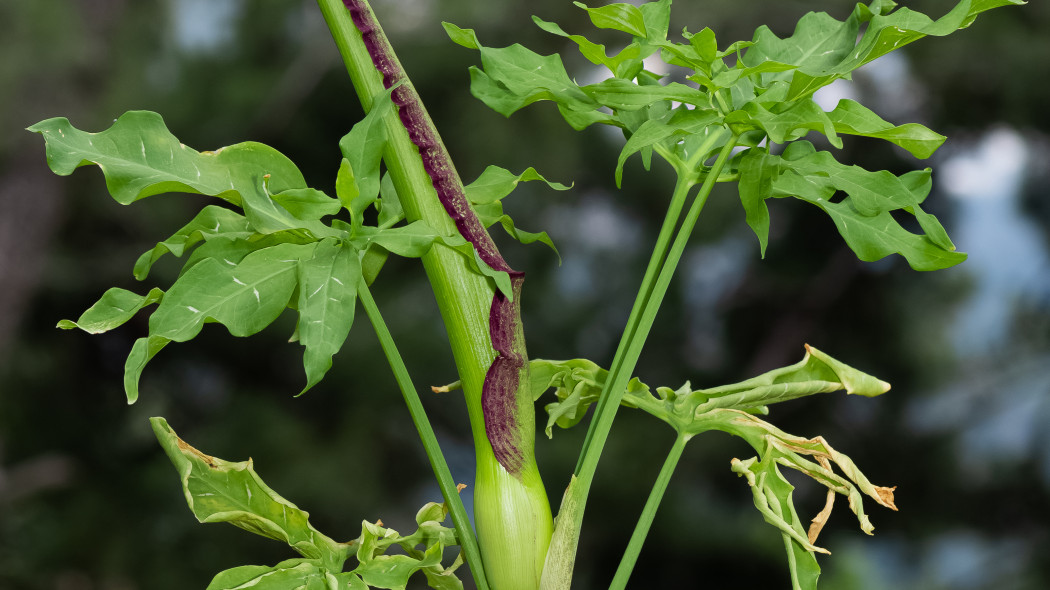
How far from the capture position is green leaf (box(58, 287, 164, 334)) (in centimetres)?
35

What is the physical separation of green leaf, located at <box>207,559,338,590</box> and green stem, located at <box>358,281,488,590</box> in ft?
0.20

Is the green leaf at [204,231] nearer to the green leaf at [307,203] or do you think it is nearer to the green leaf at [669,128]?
Answer: the green leaf at [307,203]

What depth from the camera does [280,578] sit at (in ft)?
1.22

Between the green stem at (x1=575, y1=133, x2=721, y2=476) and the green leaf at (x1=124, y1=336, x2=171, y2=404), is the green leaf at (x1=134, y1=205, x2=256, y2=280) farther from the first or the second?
the green stem at (x1=575, y1=133, x2=721, y2=476)

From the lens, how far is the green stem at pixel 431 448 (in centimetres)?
38

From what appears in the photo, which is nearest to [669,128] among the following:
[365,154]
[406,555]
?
[365,154]

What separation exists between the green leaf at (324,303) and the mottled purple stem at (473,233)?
0.24ft

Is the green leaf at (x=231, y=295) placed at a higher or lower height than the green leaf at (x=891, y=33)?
lower

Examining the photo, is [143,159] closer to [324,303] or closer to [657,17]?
[324,303]

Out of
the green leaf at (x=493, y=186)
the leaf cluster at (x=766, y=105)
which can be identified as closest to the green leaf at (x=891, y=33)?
the leaf cluster at (x=766, y=105)

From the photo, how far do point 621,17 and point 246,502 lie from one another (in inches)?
11.1

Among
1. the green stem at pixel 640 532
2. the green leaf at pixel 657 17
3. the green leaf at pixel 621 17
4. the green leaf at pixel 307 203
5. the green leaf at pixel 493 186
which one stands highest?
the green leaf at pixel 621 17

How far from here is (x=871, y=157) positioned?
1.43 m

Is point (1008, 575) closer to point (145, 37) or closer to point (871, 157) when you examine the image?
point (871, 157)
